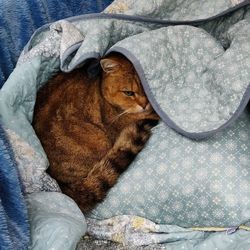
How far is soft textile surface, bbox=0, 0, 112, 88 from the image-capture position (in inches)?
86.1

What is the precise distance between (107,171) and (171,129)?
275mm

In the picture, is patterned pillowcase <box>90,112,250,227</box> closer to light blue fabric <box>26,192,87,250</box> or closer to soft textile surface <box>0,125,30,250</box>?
light blue fabric <box>26,192,87,250</box>

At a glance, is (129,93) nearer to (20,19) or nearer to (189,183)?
(189,183)

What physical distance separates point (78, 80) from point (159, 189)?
526 mm

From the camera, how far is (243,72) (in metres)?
1.78

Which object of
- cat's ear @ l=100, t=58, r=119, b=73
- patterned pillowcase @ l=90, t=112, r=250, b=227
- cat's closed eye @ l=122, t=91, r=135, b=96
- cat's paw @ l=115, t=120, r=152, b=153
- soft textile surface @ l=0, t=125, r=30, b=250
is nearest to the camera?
soft textile surface @ l=0, t=125, r=30, b=250

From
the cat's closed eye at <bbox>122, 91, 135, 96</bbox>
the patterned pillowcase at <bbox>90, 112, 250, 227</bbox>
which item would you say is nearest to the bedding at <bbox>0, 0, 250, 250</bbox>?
the patterned pillowcase at <bbox>90, 112, 250, 227</bbox>

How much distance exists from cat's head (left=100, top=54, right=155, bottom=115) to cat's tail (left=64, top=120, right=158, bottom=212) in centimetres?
17

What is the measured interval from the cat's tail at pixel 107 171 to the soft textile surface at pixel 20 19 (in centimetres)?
67

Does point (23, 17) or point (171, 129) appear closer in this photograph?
point (171, 129)

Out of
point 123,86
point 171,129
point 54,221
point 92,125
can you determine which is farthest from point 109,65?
point 54,221

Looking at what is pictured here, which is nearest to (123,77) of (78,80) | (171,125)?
(78,80)

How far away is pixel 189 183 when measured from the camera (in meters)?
1.73

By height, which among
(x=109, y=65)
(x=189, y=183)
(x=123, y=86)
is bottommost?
(x=189, y=183)
